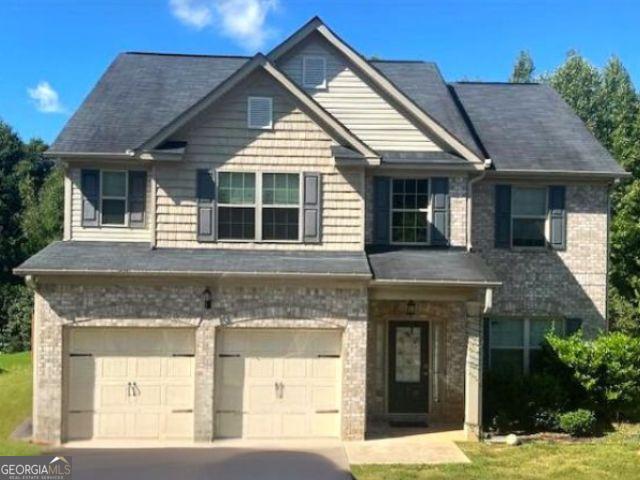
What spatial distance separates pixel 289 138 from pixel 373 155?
1.91m

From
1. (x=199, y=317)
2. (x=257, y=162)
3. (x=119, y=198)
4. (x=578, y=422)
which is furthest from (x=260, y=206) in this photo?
(x=578, y=422)

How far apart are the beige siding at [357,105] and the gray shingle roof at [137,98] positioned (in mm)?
3198

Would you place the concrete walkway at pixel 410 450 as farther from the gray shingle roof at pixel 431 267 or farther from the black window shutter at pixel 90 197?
the black window shutter at pixel 90 197

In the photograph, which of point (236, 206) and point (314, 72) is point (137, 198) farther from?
point (314, 72)

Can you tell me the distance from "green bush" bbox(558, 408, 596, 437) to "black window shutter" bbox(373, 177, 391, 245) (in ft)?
18.2

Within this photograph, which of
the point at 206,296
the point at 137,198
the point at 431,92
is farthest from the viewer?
the point at 431,92

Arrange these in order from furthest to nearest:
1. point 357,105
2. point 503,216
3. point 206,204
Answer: point 503,216
point 357,105
point 206,204

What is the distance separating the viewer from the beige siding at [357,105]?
49.6 ft

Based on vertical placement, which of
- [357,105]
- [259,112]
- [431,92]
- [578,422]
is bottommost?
[578,422]

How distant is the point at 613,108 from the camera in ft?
148

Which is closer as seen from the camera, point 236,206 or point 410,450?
point 410,450

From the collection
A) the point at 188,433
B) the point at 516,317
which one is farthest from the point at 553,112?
the point at 188,433

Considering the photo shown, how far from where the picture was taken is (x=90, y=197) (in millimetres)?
14344

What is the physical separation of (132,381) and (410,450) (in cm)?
580
